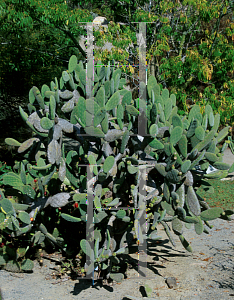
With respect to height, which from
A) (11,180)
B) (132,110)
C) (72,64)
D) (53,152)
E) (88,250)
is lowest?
(88,250)

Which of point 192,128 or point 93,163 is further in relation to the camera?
point 192,128

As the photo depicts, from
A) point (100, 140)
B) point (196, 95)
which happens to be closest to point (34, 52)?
point (196, 95)

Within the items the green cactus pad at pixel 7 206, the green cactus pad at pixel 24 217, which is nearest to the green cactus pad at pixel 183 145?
the green cactus pad at pixel 24 217

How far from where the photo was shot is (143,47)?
7.41 metres

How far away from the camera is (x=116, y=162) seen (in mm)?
3600

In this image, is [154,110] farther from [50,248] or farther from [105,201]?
[50,248]

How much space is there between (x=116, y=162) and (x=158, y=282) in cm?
147

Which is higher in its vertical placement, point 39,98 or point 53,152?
point 39,98

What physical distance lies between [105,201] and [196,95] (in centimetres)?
472

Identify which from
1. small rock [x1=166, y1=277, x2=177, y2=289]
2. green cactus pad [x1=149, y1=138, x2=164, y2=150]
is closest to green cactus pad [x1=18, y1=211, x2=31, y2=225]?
green cactus pad [x1=149, y1=138, x2=164, y2=150]

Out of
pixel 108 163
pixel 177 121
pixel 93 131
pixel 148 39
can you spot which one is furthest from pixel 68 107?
pixel 148 39

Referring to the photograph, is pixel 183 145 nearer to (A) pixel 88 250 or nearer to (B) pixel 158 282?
(A) pixel 88 250

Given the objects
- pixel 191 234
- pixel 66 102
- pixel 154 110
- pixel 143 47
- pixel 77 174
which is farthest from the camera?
pixel 143 47

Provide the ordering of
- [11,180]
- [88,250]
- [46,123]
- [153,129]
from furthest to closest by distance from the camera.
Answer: [11,180] → [88,250] → [153,129] → [46,123]
